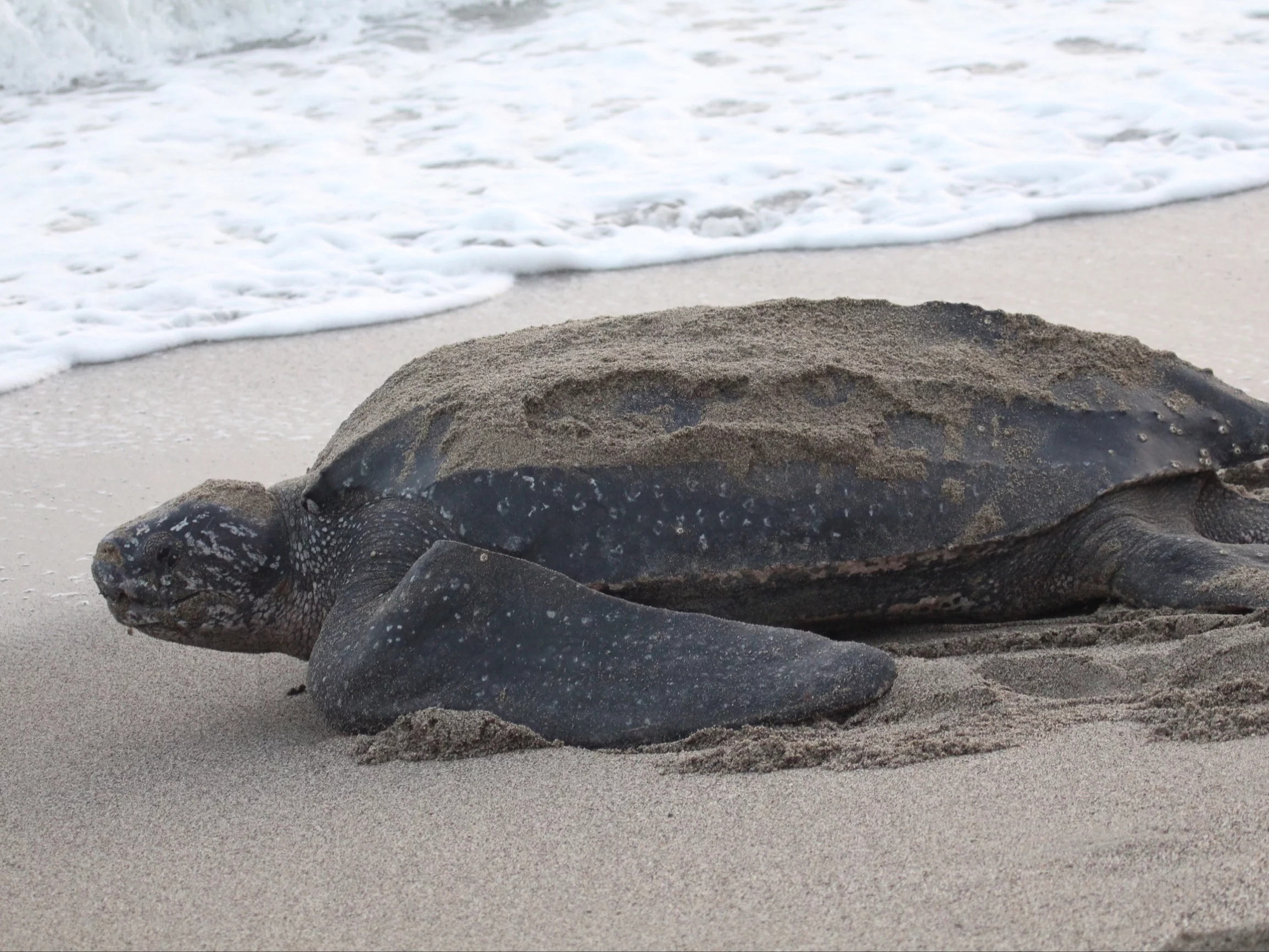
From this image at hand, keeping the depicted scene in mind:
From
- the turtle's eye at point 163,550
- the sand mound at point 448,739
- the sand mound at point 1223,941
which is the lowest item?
the sand mound at point 448,739

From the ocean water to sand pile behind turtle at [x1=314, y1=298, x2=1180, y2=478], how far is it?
94.8 inches

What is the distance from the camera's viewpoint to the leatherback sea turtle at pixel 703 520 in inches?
89.4

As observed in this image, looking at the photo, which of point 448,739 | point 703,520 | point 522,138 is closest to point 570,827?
point 448,739

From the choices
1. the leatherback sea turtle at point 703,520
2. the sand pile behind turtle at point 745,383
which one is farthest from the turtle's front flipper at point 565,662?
the sand pile behind turtle at point 745,383

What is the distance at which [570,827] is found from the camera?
1.85 metres

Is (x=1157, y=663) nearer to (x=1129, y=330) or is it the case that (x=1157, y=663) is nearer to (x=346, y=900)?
(x=346, y=900)

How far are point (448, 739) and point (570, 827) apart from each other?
0.42 m

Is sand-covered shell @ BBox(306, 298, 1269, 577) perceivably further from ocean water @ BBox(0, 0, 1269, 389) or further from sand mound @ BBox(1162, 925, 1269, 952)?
ocean water @ BBox(0, 0, 1269, 389)

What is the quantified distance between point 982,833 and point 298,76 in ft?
26.7

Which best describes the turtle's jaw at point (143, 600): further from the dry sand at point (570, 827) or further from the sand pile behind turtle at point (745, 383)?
the sand pile behind turtle at point (745, 383)

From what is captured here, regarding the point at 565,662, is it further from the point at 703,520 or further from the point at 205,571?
the point at 205,571

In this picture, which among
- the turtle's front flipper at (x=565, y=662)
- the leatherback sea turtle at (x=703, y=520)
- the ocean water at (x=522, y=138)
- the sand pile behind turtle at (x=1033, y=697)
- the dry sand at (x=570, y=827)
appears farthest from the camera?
the ocean water at (x=522, y=138)

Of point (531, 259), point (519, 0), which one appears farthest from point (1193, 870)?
point (519, 0)

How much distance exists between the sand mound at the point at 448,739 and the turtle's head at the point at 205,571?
56 cm
